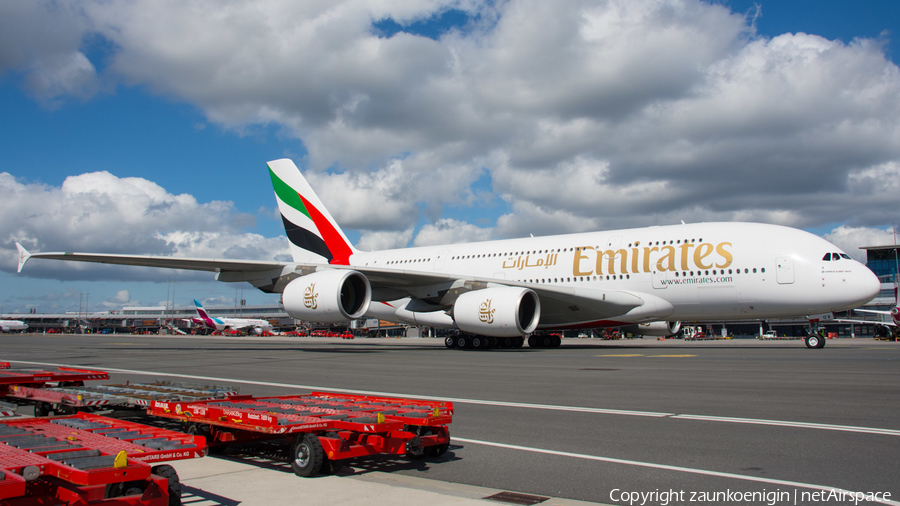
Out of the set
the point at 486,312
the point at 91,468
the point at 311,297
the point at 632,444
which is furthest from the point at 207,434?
the point at 486,312

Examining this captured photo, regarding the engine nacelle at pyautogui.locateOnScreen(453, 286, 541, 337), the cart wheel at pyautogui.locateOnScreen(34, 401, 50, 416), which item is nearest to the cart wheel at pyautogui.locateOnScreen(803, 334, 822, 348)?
the engine nacelle at pyautogui.locateOnScreen(453, 286, 541, 337)

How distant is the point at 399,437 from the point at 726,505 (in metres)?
2.31

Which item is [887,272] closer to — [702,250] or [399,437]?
[702,250]

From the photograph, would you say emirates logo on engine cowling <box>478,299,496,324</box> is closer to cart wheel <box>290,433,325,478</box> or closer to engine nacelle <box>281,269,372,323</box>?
engine nacelle <box>281,269,372,323</box>

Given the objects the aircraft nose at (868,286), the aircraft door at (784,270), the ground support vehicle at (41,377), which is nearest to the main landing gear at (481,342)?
→ the aircraft door at (784,270)

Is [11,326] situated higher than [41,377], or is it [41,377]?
[41,377]

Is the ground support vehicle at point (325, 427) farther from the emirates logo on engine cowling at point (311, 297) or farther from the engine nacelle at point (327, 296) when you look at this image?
the emirates logo on engine cowling at point (311, 297)

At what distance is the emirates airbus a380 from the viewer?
18.7 meters

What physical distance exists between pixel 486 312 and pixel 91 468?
16696mm

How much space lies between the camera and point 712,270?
1942cm

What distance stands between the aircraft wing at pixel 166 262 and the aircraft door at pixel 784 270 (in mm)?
16225

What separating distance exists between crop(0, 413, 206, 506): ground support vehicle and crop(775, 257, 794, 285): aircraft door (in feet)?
62.5

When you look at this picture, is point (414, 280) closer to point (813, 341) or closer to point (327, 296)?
point (327, 296)

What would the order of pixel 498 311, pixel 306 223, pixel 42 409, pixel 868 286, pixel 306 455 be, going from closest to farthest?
pixel 306 455, pixel 42 409, pixel 868 286, pixel 498 311, pixel 306 223
